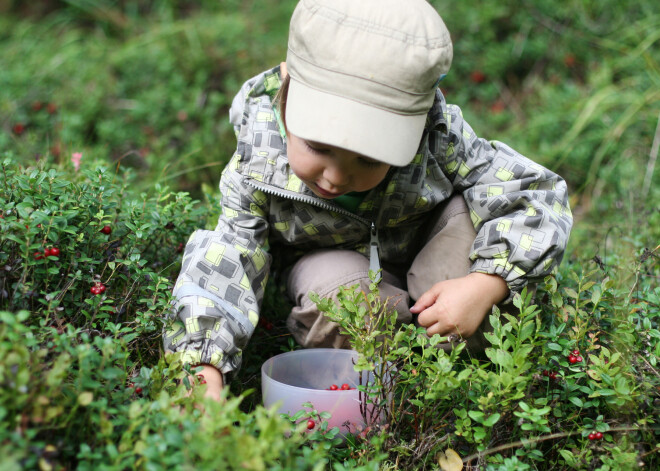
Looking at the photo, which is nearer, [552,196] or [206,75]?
[552,196]

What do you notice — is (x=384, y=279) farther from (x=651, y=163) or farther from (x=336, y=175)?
(x=651, y=163)

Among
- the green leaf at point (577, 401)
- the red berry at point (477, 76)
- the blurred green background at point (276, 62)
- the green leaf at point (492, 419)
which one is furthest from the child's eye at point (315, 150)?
the red berry at point (477, 76)

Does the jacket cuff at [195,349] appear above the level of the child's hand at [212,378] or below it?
above

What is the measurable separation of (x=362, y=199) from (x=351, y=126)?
1.78ft

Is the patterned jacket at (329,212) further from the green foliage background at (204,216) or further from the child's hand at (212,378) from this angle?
the green foliage background at (204,216)

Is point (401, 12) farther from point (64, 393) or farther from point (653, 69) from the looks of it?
point (653, 69)

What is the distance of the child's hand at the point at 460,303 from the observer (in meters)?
1.99

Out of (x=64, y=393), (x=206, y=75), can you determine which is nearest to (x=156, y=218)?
(x=64, y=393)

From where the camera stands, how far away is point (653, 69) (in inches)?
152

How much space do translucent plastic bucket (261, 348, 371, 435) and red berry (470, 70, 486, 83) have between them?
119 inches

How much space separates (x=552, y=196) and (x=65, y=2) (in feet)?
15.9

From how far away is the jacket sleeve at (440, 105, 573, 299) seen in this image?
2.04m

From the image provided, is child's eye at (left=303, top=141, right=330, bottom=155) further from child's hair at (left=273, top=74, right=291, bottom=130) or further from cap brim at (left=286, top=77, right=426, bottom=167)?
child's hair at (left=273, top=74, right=291, bottom=130)

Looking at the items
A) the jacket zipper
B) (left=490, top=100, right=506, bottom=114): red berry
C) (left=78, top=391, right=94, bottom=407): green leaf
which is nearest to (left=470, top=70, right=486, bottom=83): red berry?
(left=490, top=100, right=506, bottom=114): red berry
